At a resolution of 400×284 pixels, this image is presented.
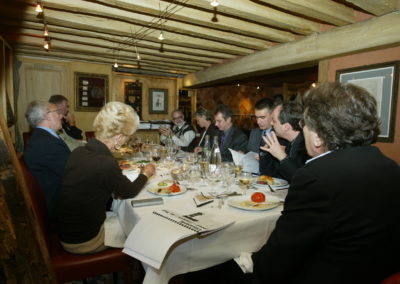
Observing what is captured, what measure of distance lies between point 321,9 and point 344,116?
2.56m

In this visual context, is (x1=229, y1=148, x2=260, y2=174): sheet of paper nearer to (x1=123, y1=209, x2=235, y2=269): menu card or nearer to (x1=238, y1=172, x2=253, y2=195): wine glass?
(x1=238, y1=172, x2=253, y2=195): wine glass

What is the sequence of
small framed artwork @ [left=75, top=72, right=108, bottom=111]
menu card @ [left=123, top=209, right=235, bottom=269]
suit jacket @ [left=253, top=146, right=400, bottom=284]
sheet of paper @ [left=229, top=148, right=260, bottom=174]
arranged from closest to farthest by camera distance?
suit jacket @ [left=253, top=146, right=400, bottom=284] < menu card @ [left=123, top=209, right=235, bottom=269] < sheet of paper @ [left=229, top=148, right=260, bottom=174] < small framed artwork @ [left=75, top=72, right=108, bottom=111]

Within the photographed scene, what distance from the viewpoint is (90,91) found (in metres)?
6.26

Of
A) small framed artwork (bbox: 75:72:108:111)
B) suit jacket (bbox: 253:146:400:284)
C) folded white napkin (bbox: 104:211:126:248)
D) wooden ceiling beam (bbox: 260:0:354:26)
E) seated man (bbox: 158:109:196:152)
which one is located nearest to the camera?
suit jacket (bbox: 253:146:400:284)

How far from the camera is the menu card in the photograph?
1.09 metres

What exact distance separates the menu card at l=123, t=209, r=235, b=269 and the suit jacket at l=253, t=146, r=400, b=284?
0.39m

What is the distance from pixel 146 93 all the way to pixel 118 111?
18.5 feet

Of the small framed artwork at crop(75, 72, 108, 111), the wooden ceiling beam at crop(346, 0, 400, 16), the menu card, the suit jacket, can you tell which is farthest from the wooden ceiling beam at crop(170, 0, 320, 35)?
the small framed artwork at crop(75, 72, 108, 111)

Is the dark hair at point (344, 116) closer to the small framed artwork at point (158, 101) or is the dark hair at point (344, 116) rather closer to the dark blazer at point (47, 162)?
the dark blazer at point (47, 162)

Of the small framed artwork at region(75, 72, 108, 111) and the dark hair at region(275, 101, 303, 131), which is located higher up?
the small framed artwork at region(75, 72, 108, 111)

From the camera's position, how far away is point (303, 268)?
913 mm

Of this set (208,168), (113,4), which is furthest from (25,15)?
(208,168)

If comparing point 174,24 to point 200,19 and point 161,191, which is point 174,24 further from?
point 161,191

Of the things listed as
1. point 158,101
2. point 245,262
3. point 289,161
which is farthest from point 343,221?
point 158,101
